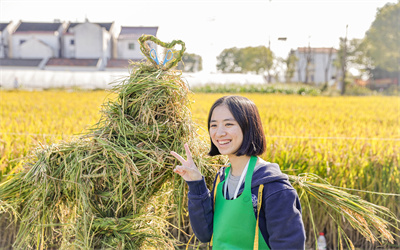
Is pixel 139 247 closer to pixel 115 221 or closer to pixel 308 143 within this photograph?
pixel 115 221

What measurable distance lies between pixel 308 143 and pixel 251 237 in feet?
7.79

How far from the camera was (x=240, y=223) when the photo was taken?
1387 millimetres

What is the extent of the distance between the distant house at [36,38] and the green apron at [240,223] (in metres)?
11.9

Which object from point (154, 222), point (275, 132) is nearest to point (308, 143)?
point (275, 132)

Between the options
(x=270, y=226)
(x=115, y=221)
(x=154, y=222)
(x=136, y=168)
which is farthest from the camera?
(x=154, y=222)

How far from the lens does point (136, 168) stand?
1724 mm

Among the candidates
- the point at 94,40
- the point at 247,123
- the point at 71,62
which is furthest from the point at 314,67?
the point at 247,123

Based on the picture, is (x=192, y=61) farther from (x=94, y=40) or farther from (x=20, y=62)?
(x=20, y=62)

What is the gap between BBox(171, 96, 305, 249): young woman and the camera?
1.29 meters

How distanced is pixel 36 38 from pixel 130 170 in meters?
12.3

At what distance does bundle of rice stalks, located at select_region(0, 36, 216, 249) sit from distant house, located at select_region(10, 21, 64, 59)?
11.2 metres

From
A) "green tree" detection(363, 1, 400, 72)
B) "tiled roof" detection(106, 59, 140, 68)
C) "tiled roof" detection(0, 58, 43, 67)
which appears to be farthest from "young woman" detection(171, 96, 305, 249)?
"green tree" detection(363, 1, 400, 72)

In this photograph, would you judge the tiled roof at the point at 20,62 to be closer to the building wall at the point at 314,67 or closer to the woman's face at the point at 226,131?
the woman's face at the point at 226,131

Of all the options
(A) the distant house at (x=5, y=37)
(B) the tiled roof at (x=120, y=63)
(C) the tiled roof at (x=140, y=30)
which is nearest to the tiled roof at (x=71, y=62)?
(A) the distant house at (x=5, y=37)
